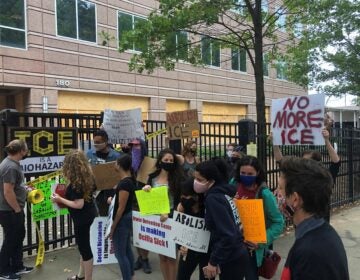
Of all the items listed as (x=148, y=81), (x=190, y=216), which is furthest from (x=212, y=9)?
(x=148, y=81)

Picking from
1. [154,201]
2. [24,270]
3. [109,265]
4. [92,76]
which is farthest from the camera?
[92,76]

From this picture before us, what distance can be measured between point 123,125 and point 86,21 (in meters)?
15.6

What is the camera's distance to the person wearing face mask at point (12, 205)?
16.8 ft

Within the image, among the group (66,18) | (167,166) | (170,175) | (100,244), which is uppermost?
(66,18)

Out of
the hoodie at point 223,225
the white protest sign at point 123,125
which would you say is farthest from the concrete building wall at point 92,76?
the hoodie at point 223,225

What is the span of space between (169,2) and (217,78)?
2115cm

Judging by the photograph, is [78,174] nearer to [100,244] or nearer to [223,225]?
[100,244]

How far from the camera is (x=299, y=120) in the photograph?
5.66m

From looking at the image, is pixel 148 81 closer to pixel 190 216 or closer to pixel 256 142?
pixel 256 142

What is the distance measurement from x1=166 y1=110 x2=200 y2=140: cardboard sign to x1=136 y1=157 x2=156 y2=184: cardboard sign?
103cm

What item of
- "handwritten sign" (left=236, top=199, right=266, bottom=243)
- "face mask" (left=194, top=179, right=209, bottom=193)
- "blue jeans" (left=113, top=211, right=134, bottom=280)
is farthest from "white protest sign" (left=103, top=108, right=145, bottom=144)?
"handwritten sign" (left=236, top=199, right=266, bottom=243)

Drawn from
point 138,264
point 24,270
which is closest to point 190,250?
point 138,264

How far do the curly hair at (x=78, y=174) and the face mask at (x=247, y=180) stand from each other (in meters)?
1.74

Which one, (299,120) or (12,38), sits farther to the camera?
(12,38)
